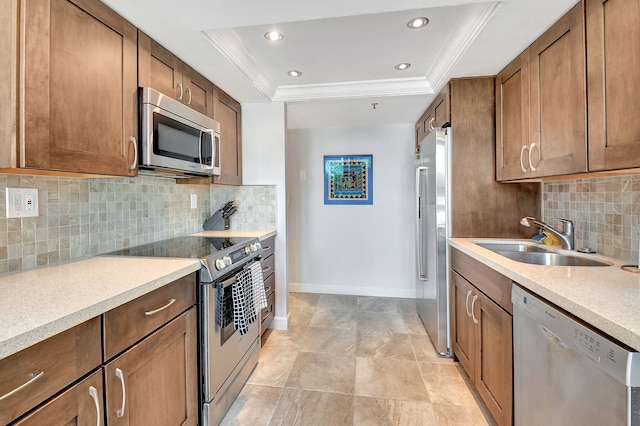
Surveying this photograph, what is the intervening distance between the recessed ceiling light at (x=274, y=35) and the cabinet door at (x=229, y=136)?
0.71 metres

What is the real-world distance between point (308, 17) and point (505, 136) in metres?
1.53

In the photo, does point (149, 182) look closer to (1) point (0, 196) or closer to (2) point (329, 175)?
(1) point (0, 196)

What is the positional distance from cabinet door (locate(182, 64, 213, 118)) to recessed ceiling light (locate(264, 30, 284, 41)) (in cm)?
58

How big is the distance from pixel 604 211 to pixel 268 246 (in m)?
2.28

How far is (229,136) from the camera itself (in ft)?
8.39

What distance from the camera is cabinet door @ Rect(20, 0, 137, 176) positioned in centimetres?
104

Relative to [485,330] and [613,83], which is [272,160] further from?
[613,83]

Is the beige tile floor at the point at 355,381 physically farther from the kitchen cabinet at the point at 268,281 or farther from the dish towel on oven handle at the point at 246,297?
the dish towel on oven handle at the point at 246,297

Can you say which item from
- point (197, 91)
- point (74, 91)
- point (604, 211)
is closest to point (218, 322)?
point (74, 91)

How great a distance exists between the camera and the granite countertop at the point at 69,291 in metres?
0.72

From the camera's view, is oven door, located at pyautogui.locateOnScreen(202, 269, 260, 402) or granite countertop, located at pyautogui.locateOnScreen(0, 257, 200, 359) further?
oven door, located at pyautogui.locateOnScreen(202, 269, 260, 402)

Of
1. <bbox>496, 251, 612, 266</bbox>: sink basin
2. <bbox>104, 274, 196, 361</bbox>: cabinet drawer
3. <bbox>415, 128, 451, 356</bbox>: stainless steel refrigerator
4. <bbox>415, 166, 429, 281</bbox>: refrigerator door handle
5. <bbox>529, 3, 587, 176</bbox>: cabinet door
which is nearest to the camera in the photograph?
<bbox>104, 274, 196, 361</bbox>: cabinet drawer

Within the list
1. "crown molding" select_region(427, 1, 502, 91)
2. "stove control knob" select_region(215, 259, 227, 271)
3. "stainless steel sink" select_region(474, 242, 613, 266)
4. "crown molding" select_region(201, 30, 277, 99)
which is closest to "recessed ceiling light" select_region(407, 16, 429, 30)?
"crown molding" select_region(427, 1, 502, 91)

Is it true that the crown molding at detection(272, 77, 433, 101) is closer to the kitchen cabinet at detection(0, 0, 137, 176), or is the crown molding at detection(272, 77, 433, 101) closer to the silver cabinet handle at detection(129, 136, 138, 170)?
the kitchen cabinet at detection(0, 0, 137, 176)
